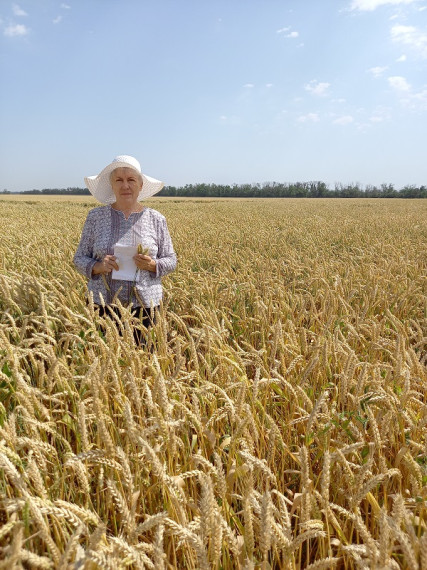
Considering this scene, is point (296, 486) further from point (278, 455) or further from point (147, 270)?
point (147, 270)

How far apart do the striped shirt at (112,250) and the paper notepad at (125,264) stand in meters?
0.08

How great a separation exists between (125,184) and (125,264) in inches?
25.8

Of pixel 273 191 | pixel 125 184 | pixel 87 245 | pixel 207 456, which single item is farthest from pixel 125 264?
pixel 273 191

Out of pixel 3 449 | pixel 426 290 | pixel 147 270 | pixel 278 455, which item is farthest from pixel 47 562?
pixel 426 290

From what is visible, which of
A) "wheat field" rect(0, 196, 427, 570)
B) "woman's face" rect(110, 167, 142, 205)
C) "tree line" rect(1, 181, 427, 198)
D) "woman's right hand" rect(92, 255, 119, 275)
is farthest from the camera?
"tree line" rect(1, 181, 427, 198)

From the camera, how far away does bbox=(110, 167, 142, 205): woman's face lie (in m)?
3.27

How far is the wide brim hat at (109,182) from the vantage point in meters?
3.22

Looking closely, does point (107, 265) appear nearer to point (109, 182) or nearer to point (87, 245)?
point (87, 245)

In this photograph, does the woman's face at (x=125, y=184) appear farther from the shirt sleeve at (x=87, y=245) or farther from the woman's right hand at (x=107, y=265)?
the woman's right hand at (x=107, y=265)

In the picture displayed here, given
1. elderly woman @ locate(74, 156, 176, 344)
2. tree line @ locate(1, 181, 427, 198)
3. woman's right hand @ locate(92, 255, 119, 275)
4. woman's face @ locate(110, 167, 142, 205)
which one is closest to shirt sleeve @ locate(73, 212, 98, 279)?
elderly woman @ locate(74, 156, 176, 344)

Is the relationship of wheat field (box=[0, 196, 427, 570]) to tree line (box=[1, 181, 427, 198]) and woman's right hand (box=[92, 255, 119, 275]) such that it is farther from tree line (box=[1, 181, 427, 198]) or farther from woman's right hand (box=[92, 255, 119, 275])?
tree line (box=[1, 181, 427, 198])

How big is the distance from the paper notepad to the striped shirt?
0.26 feet

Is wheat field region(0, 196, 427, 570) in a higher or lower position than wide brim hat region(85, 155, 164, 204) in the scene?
lower

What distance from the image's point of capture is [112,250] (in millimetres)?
3363
